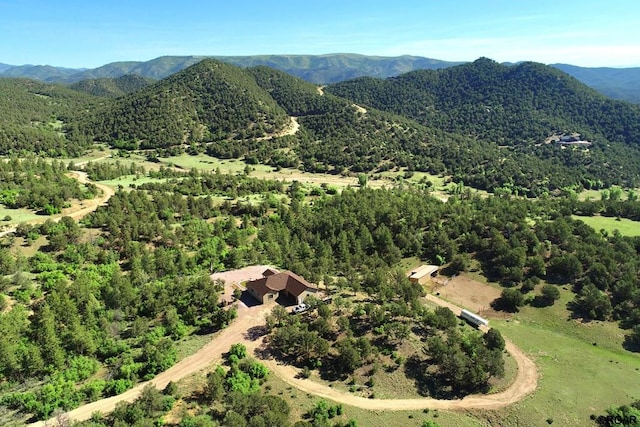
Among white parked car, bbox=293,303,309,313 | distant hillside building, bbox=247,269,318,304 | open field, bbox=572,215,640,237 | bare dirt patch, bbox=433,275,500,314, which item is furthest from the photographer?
open field, bbox=572,215,640,237

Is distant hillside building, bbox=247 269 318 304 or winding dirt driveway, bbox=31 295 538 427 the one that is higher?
distant hillside building, bbox=247 269 318 304

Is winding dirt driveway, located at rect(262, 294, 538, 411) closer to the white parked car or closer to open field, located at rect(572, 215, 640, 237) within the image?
the white parked car

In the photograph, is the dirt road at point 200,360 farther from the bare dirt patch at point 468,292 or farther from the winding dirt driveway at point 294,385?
the bare dirt patch at point 468,292

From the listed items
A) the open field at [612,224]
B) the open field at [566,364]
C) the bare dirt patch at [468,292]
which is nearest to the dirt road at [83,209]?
the bare dirt patch at [468,292]

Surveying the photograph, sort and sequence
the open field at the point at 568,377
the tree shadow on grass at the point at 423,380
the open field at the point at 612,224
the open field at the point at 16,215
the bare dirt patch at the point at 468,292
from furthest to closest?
the open field at the point at 612,224 → the open field at the point at 16,215 → the bare dirt patch at the point at 468,292 → the tree shadow on grass at the point at 423,380 → the open field at the point at 568,377

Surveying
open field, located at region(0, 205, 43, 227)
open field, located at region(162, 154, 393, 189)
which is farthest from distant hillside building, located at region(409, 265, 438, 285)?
open field, located at region(0, 205, 43, 227)

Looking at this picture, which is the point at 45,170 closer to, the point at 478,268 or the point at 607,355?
the point at 478,268
